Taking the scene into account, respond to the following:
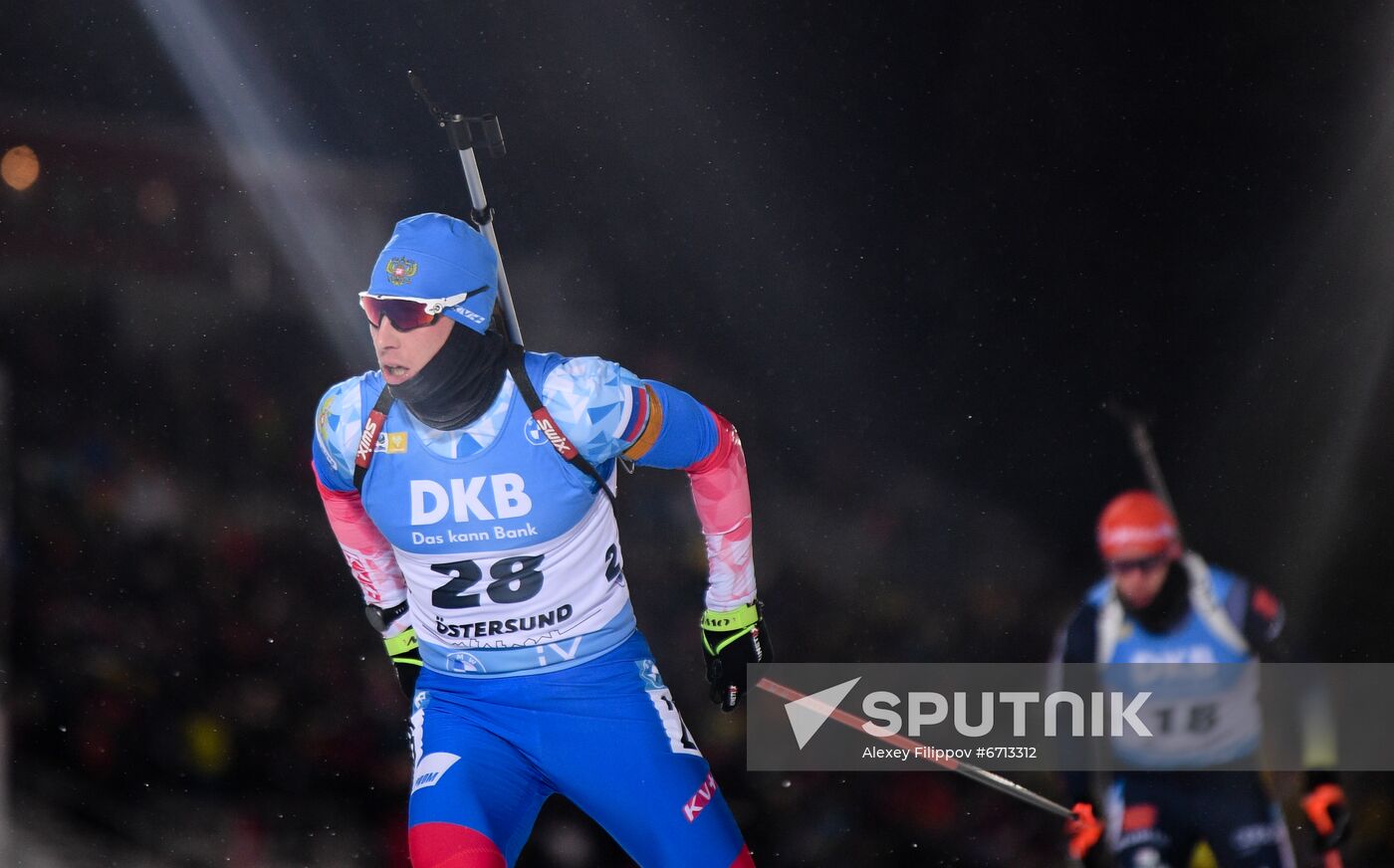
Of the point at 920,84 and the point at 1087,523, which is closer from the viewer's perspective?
the point at 920,84

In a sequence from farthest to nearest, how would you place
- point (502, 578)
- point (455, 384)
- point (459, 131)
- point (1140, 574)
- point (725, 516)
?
point (1140, 574)
point (459, 131)
point (725, 516)
point (502, 578)
point (455, 384)

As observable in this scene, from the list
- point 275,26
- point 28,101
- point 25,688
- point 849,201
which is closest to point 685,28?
point 849,201

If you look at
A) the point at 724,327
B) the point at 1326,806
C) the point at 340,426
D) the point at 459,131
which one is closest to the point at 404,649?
the point at 340,426

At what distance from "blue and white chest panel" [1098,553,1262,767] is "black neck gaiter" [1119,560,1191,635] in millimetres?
15

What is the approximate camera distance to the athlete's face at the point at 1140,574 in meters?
3.44

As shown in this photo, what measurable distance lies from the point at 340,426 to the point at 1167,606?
90.2 inches

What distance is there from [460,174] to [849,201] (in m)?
1.24

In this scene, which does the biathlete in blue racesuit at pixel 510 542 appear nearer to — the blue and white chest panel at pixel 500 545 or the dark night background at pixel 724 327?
the blue and white chest panel at pixel 500 545

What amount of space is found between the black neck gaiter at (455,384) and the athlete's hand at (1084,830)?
6.64ft

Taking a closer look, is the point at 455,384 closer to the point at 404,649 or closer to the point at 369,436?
the point at 369,436

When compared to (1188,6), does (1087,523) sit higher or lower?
lower

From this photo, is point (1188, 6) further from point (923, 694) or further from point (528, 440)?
point (528, 440)

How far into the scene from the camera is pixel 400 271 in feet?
8.31

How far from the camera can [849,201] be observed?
3908mm
